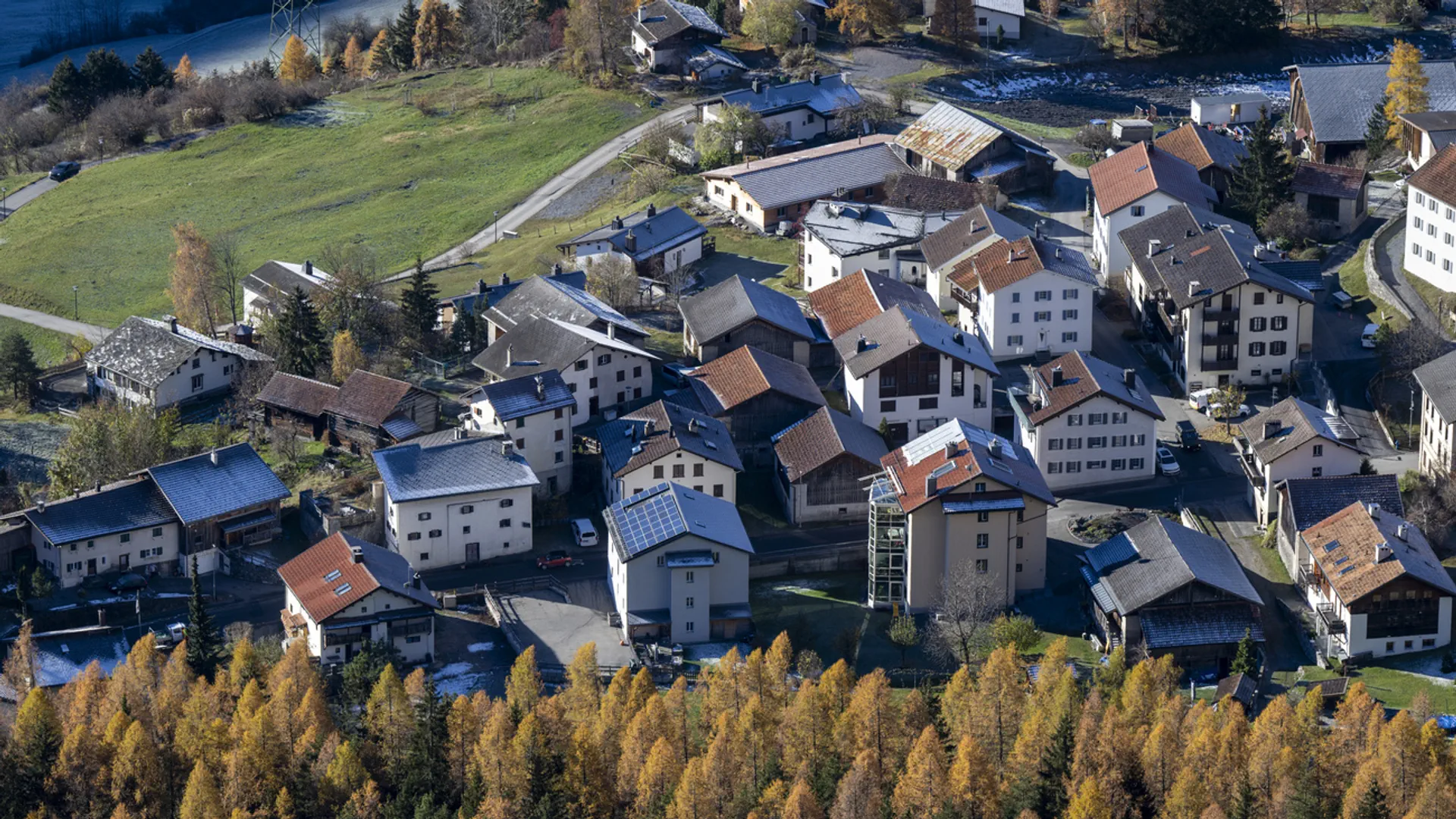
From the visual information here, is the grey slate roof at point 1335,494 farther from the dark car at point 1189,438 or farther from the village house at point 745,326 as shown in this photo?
the village house at point 745,326

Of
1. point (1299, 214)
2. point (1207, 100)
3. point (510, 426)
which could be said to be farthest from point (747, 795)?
point (1207, 100)

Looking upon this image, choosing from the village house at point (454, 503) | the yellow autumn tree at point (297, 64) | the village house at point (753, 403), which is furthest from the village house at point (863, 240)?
the yellow autumn tree at point (297, 64)

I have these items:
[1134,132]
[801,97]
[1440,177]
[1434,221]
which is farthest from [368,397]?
[1134,132]

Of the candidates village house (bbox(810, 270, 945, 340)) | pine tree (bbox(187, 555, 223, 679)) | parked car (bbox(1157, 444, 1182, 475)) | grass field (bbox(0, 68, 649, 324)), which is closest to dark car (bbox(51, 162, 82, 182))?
grass field (bbox(0, 68, 649, 324))

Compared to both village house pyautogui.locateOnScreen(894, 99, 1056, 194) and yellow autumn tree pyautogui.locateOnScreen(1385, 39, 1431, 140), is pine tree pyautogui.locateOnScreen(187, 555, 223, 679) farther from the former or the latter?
yellow autumn tree pyautogui.locateOnScreen(1385, 39, 1431, 140)

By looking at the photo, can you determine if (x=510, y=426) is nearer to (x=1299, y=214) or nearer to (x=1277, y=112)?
(x=1299, y=214)

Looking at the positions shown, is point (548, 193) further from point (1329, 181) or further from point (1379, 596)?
point (1379, 596)

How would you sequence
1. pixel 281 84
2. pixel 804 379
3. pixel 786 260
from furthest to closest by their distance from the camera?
1. pixel 281 84
2. pixel 786 260
3. pixel 804 379
